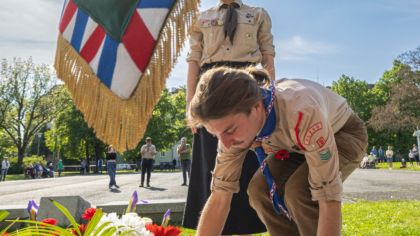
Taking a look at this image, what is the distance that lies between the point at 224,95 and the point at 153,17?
0.78 meters

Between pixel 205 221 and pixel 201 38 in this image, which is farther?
pixel 201 38

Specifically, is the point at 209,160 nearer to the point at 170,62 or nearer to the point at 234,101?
the point at 170,62

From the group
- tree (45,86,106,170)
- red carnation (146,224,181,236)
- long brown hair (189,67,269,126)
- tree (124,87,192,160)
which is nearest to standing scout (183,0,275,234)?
long brown hair (189,67,269,126)

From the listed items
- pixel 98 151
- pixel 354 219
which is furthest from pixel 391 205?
pixel 98 151

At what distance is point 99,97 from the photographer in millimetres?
2240

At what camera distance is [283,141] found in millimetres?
2162

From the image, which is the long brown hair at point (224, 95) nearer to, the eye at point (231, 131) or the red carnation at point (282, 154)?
the eye at point (231, 131)

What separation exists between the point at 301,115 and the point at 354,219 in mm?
3492

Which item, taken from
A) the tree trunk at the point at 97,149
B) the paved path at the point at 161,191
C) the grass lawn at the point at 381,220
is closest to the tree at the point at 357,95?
the tree trunk at the point at 97,149

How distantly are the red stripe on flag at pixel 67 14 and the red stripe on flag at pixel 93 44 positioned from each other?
0.61 ft

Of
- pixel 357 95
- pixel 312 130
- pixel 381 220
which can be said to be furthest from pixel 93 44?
pixel 357 95

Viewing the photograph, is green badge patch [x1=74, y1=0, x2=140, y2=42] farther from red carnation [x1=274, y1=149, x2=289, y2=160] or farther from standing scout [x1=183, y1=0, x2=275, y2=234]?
red carnation [x1=274, y1=149, x2=289, y2=160]

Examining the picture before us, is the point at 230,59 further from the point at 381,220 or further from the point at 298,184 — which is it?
the point at 381,220

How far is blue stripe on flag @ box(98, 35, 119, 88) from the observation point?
2.20 m
